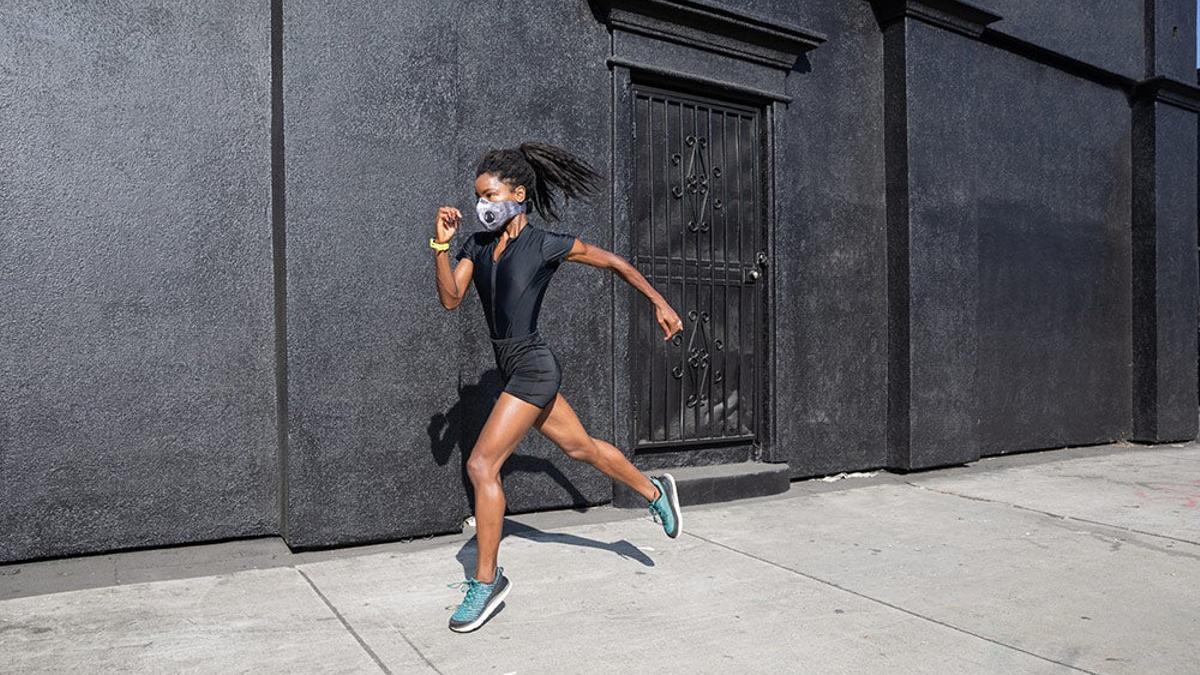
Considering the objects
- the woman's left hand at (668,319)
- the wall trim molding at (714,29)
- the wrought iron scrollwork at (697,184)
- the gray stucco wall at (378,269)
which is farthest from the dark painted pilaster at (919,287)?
the woman's left hand at (668,319)

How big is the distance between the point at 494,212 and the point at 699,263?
8.67 ft

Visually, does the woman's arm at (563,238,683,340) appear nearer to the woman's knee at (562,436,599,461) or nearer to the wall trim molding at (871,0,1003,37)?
the woman's knee at (562,436,599,461)

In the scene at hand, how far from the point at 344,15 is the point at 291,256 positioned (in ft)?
4.15

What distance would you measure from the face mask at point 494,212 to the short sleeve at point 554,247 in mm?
187

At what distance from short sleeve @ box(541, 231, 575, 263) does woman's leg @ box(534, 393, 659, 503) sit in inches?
24.0

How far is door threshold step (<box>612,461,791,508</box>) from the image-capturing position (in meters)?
5.79

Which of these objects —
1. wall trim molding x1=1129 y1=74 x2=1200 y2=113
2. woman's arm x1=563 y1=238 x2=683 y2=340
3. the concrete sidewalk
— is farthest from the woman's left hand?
wall trim molding x1=1129 y1=74 x2=1200 y2=113

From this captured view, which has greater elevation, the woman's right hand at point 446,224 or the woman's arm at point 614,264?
the woman's right hand at point 446,224

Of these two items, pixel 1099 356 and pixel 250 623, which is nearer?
pixel 250 623

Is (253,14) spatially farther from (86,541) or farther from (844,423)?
(844,423)

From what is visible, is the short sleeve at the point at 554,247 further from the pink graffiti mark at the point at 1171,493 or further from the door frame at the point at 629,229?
the pink graffiti mark at the point at 1171,493

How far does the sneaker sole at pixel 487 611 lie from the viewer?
3.45 m

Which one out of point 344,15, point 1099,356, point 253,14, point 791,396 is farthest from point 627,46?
point 1099,356

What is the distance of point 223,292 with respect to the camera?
4684mm
